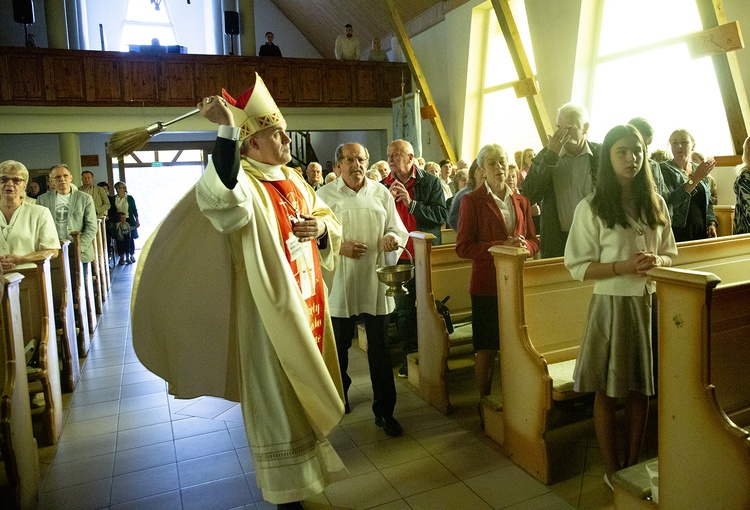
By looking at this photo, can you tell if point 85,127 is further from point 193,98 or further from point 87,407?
point 87,407

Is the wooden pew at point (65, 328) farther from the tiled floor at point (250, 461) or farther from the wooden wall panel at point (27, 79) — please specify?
the wooden wall panel at point (27, 79)

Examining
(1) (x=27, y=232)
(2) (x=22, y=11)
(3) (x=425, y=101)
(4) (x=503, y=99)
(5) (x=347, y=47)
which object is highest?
(2) (x=22, y=11)

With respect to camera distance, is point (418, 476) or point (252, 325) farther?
point (418, 476)

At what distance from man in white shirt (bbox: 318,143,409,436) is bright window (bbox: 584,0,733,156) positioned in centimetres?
460

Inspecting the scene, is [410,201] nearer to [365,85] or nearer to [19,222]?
[19,222]

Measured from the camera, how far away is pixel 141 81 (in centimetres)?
1129

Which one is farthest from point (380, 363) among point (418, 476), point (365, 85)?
point (365, 85)

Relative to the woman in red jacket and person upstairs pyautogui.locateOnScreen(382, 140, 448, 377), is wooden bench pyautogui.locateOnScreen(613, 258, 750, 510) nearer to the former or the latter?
the woman in red jacket

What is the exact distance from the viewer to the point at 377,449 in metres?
3.38

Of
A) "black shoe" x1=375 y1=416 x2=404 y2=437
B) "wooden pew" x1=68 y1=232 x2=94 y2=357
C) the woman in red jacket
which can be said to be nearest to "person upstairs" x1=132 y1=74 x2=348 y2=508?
"black shoe" x1=375 y1=416 x2=404 y2=437

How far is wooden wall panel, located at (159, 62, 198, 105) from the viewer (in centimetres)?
1145

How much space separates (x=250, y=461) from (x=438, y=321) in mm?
1396

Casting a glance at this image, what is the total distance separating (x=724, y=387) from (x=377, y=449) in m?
1.79

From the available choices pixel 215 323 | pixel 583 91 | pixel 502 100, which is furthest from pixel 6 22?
pixel 215 323
